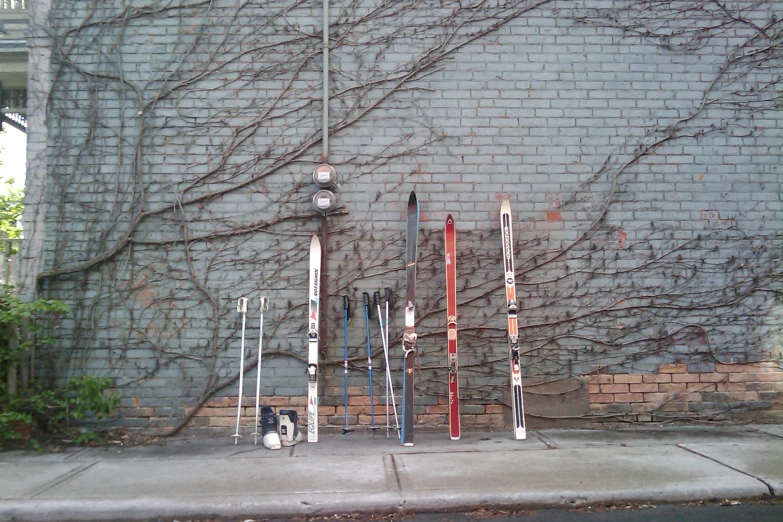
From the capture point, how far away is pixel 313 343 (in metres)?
6.14

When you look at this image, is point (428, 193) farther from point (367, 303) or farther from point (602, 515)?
point (602, 515)

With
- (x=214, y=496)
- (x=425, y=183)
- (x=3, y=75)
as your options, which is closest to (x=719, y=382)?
(x=425, y=183)

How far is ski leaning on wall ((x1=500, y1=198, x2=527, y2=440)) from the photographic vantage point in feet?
20.1

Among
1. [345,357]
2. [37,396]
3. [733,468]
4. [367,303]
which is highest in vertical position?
[367,303]

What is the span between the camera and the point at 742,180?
22.2 feet

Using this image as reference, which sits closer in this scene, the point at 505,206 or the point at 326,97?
the point at 505,206

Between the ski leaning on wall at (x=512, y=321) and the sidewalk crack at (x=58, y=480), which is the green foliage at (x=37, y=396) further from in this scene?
the ski leaning on wall at (x=512, y=321)

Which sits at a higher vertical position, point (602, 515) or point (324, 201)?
point (324, 201)

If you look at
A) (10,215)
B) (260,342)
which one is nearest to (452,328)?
(260,342)

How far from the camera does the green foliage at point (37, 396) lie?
580 cm

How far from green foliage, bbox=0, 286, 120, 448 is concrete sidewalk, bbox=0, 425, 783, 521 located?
35 cm

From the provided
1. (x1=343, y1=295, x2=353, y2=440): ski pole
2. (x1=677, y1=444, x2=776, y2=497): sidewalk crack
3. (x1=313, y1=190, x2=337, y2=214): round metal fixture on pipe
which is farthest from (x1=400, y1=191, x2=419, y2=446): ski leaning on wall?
(x1=677, y1=444, x2=776, y2=497): sidewalk crack

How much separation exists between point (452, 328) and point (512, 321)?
60 cm

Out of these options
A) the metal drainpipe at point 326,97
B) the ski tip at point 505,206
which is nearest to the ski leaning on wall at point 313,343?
the metal drainpipe at point 326,97
